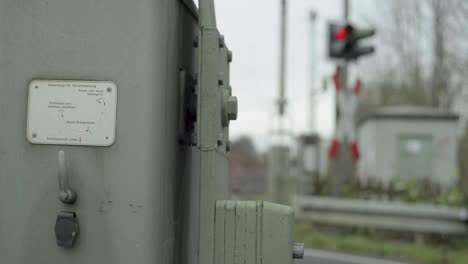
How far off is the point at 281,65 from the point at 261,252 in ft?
40.1

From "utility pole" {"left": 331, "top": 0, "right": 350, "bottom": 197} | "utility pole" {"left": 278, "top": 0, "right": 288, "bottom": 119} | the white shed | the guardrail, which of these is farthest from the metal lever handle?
the white shed

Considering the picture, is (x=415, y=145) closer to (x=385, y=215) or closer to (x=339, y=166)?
(x=339, y=166)

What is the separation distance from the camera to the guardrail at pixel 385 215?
830 cm

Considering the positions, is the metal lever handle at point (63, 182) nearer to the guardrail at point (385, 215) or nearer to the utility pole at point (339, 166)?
the guardrail at point (385, 215)

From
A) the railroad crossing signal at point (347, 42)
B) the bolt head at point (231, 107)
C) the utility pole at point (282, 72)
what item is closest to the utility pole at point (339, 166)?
the railroad crossing signal at point (347, 42)

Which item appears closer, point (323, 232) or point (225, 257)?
point (225, 257)

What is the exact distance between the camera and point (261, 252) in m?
1.74

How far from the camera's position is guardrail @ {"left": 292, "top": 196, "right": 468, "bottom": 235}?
8305 millimetres

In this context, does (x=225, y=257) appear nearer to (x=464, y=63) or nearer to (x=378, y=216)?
(x=378, y=216)

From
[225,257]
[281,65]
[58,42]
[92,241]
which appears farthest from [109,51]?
[281,65]

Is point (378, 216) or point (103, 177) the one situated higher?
point (103, 177)

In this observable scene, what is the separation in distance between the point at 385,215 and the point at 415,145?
20.7 feet

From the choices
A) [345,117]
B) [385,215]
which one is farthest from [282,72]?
[385,215]

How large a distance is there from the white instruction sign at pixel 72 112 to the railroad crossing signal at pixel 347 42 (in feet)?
26.8
